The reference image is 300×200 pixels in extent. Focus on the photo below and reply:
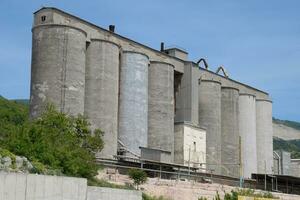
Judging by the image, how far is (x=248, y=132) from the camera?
7488 cm

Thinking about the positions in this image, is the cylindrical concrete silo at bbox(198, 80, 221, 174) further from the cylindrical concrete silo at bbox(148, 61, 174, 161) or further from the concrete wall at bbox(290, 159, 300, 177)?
the concrete wall at bbox(290, 159, 300, 177)

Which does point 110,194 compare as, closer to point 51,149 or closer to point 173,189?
point 51,149

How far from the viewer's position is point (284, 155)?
3275 inches

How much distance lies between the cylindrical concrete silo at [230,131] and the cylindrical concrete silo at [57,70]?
24564mm

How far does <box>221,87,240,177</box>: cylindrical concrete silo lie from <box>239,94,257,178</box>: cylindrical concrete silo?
2.52 m

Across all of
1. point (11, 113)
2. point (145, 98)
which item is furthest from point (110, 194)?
point (11, 113)

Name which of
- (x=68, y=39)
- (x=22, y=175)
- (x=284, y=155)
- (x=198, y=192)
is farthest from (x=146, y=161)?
(x=284, y=155)

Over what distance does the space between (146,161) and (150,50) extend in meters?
14.9

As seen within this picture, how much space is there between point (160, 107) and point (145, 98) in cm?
289

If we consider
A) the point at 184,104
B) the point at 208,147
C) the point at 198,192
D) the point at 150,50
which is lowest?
the point at 198,192

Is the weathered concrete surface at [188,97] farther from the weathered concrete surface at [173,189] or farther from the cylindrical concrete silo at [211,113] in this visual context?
the weathered concrete surface at [173,189]

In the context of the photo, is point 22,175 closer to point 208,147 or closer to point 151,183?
point 151,183

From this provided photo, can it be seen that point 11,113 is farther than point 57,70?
Yes

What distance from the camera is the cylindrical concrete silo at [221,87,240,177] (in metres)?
69.4
